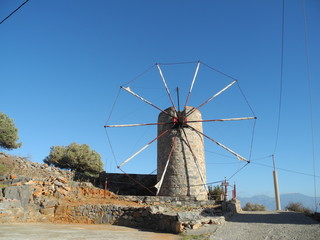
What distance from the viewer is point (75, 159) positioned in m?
24.5

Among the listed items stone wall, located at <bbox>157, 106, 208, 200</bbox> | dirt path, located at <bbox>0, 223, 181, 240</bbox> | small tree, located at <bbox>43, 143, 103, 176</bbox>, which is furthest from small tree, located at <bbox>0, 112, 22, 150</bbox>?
dirt path, located at <bbox>0, 223, 181, 240</bbox>

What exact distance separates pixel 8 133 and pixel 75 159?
6415 mm

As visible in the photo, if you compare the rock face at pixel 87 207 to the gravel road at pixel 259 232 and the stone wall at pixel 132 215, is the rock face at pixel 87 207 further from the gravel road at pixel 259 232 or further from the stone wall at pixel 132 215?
the gravel road at pixel 259 232

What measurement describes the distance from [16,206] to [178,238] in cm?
758

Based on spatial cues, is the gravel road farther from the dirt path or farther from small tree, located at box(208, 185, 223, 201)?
small tree, located at box(208, 185, 223, 201)

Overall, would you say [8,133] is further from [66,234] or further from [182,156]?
[66,234]

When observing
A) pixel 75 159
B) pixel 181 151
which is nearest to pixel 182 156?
Result: pixel 181 151

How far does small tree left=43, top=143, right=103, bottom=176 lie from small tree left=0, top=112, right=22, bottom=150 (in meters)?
3.70

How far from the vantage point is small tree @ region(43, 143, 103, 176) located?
2466 cm

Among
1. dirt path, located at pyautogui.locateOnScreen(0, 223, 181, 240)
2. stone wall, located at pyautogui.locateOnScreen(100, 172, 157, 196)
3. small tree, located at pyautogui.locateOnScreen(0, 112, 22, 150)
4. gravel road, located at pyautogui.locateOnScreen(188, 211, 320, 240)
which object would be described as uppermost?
small tree, located at pyautogui.locateOnScreen(0, 112, 22, 150)

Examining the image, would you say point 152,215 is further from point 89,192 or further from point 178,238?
point 89,192

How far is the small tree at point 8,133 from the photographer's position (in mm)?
21750

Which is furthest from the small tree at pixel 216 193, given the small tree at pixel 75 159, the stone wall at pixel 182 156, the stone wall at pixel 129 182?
the small tree at pixel 75 159

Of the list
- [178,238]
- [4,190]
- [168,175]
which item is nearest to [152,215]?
[178,238]
